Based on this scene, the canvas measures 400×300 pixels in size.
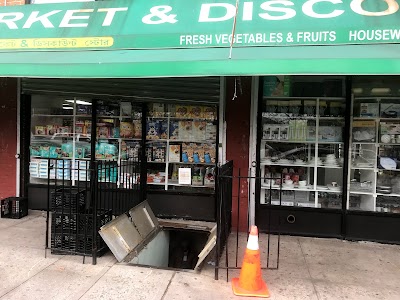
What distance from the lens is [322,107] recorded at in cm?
577

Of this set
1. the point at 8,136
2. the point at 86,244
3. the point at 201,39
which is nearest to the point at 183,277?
the point at 86,244

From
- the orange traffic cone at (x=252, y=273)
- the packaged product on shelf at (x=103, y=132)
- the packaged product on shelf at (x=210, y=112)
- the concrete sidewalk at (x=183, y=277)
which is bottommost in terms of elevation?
the concrete sidewalk at (x=183, y=277)

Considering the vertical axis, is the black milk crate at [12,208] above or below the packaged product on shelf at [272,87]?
below

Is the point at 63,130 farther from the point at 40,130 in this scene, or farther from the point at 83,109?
the point at 83,109

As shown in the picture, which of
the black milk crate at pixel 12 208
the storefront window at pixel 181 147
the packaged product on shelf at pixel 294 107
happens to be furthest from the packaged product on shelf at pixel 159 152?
the black milk crate at pixel 12 208

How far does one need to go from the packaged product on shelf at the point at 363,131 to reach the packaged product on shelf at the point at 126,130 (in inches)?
151

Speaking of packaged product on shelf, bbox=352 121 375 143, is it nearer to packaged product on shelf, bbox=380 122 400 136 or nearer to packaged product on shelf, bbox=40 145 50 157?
packaged product on shelf, bbox=380 122 400 136

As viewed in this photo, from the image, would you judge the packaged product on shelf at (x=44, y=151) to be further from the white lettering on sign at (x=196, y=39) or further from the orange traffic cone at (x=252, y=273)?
the orange traffic cone at (x=252, y=273)

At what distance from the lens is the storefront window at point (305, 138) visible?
5707mm

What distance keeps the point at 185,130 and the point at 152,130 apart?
61 centimetres

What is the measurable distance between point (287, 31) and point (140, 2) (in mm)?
2348

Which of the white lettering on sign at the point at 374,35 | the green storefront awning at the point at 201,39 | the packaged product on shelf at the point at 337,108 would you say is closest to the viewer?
the green storefront awning at the point at 201,39

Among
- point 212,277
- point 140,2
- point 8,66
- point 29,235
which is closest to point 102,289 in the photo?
point 212,277

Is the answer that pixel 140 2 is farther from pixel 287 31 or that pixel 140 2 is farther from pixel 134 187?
pixel 134 187
